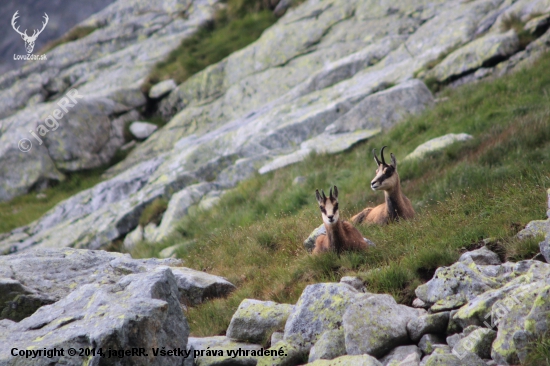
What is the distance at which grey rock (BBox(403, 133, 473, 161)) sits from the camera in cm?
1190

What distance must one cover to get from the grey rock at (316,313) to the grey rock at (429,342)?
91 cm

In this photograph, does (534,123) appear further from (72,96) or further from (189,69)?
(72,96)

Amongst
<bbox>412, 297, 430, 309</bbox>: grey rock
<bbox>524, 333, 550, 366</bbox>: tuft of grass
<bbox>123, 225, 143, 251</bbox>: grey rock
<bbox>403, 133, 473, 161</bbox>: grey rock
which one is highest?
<bbox>403, 133, 473, 161</bbox>: grey rock

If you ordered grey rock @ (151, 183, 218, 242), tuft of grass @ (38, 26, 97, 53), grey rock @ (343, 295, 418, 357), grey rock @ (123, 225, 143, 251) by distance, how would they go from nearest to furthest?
grey rock @ (343, 295, 418, 357) → grey rock @ (151, 183, 218, 242) → grey rock @ (123, 225, 143, 251) → tuft of grass @ (38, 26, 97, 53)

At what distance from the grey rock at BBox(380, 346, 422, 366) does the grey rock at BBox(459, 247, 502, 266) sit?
1.81 metres

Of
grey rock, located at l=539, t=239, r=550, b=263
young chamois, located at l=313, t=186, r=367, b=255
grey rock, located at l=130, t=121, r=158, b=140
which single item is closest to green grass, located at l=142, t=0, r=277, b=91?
grey rock, located at l=130, t=121, r=158, b=140

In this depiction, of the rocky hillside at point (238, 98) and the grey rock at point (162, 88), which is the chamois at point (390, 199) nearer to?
the rocky hillside at point (238, 98)

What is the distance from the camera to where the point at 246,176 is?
15.3 metres

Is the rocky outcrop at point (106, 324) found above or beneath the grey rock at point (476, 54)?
beneath

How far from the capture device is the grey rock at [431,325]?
194 inches

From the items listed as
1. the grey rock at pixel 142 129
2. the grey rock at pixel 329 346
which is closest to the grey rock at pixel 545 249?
the grey rock at pixel 329 346

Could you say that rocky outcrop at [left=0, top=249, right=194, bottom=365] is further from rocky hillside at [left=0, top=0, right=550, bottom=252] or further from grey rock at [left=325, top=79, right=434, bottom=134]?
grey rock at [left=325, top=79, right=434, bottom=134]

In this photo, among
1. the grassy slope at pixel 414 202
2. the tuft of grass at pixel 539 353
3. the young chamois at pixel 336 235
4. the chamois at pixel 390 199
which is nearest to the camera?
the tuft of grass at pixel 539 353

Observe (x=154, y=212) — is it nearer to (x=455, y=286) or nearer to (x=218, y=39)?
(x=455, y=286)
